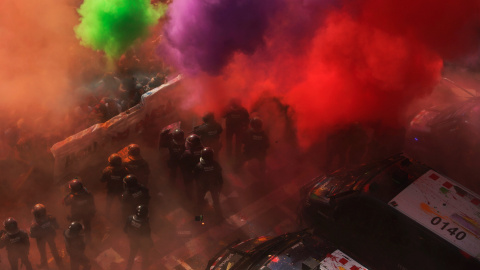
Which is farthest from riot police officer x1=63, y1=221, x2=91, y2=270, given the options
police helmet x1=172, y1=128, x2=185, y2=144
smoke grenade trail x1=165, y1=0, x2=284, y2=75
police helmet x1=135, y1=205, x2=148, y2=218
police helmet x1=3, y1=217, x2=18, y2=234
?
smoke grenade trail x1=165, y1=0, x2=284, y2=75

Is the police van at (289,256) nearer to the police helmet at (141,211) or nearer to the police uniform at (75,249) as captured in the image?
the police helmet at (141,211)

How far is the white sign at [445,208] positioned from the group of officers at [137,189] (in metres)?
3.27

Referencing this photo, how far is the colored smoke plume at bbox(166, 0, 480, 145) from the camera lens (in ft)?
34.9

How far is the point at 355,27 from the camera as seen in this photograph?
10.8m

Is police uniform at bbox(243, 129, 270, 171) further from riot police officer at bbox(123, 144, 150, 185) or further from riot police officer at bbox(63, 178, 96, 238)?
riot police officer at bbox(63, 178, 96, 238)

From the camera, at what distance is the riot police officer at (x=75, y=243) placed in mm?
7863

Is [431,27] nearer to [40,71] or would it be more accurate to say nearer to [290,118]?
[290,118]

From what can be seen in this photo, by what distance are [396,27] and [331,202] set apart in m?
4.93

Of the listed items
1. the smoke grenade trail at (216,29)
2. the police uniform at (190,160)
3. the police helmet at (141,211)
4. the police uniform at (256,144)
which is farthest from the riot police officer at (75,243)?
the smoke grenade trail at (216,29)

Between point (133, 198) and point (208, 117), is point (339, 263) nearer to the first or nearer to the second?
point (133, 198)

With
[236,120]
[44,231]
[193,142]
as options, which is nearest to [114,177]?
[44,231]

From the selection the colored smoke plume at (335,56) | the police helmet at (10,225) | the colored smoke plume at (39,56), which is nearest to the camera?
the police helmet at (10,225)

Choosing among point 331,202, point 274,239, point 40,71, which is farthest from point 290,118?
point 40,71

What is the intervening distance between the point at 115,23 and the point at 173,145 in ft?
20.6
